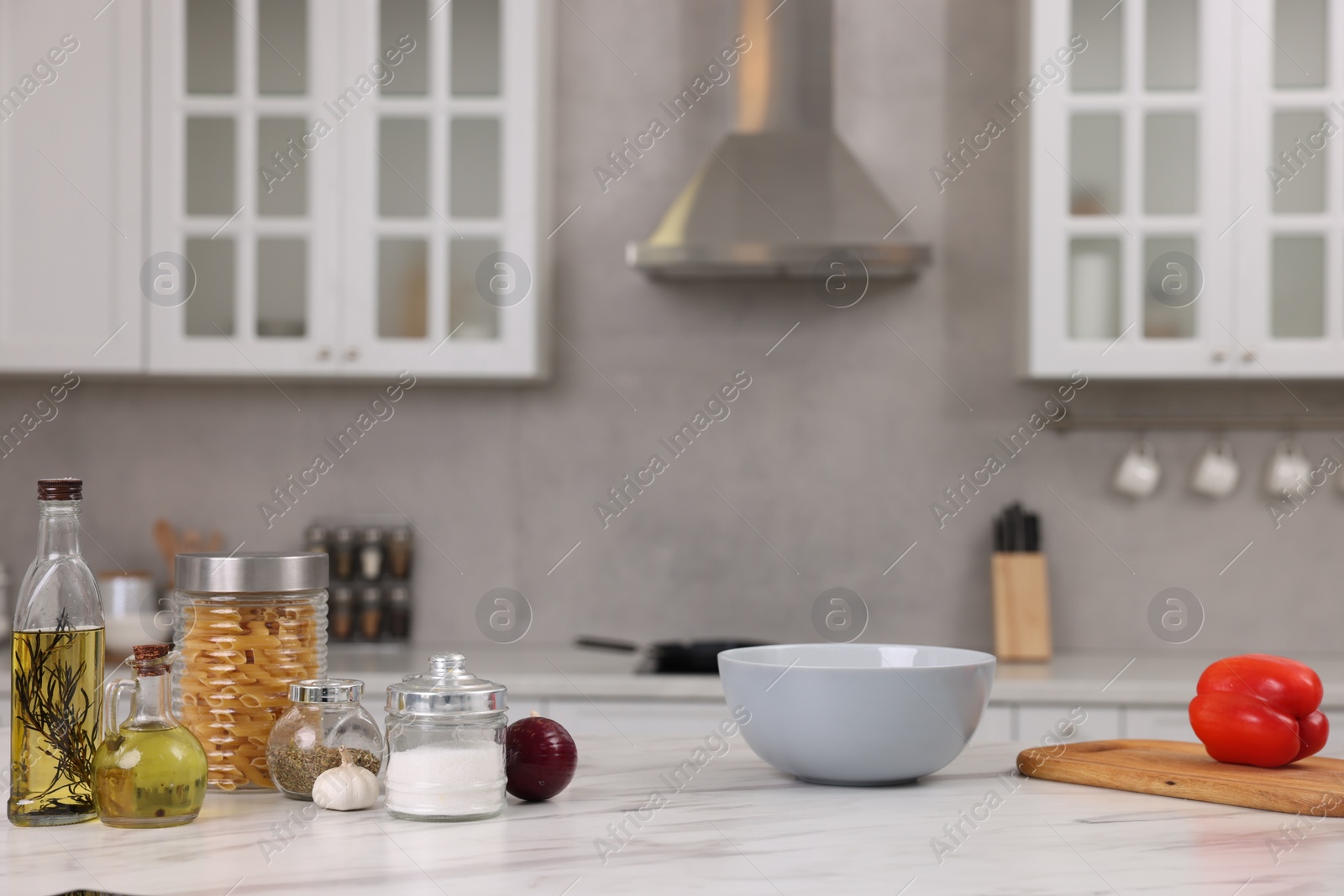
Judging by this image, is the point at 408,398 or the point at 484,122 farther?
the point at 408,398

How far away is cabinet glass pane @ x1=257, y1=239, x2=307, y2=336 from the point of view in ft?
9.03

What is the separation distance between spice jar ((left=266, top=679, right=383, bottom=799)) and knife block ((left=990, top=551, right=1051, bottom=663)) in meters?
2.01

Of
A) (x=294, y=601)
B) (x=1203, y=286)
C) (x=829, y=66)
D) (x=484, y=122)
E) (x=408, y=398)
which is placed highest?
(x=829, y=66)

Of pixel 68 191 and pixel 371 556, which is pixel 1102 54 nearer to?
pixel 371 556

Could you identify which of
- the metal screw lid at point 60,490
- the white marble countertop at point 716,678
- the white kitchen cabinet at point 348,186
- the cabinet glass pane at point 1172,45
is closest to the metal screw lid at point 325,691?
the metal screw lid at point 60,490

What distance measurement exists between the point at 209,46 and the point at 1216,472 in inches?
102

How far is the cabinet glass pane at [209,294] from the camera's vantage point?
2754mm

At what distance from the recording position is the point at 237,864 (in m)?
0.84

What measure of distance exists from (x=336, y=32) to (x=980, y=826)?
239 centimetres

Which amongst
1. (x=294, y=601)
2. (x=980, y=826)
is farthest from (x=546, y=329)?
(x=980, y=826)

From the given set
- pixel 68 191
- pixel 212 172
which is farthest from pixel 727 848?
pixel 68 191

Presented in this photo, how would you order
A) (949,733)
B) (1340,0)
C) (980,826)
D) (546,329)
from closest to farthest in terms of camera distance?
(980,826) → (949,733) → (1340,0) → (546,329)

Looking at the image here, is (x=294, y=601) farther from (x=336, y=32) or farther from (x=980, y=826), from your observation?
(x=336, y=32)

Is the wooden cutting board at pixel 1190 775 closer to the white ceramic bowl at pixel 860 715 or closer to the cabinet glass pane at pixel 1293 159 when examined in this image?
the white ceramic bowl at pixel 860 715
